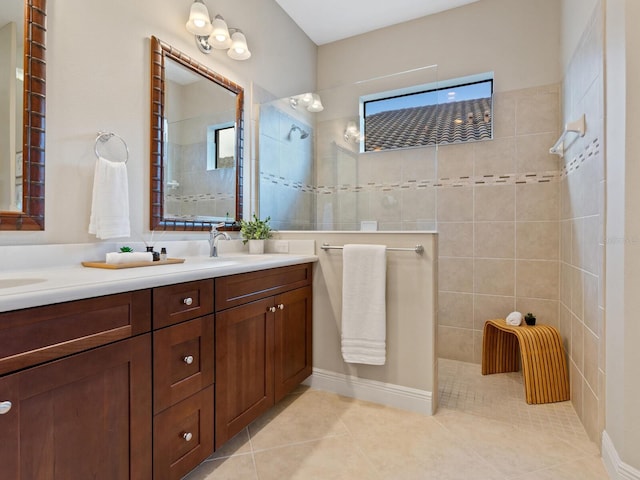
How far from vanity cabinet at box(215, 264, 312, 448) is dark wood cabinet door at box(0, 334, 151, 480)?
1.22 ft

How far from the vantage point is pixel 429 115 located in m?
2.35

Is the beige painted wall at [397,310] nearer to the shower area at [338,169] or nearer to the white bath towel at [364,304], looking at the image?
the white bath towel at [364,304]

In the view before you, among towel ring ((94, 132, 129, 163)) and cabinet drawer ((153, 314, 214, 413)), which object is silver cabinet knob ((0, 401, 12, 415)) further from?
towel ring ((94, 132, 129, 163))

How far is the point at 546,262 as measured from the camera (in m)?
2.50

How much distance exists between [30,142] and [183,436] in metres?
1.26

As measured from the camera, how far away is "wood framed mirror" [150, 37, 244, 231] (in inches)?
72.1

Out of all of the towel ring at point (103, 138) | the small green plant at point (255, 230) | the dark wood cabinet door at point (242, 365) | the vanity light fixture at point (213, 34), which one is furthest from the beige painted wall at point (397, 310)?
the vanity light fixture at point (213, 34)

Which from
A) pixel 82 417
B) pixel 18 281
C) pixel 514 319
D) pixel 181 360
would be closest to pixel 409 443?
pixel 181 360

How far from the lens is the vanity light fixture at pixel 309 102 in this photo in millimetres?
2580

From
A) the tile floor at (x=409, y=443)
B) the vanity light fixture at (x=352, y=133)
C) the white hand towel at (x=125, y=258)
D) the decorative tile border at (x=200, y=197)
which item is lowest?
the tile floor at (x=409, y=443)

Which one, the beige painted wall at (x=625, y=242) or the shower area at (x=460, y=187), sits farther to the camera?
the shower area at (x=460, y=187)

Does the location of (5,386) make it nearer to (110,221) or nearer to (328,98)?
(110,221)

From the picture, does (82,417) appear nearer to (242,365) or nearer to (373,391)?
(242,365)

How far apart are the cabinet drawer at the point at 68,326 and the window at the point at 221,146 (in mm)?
1298
